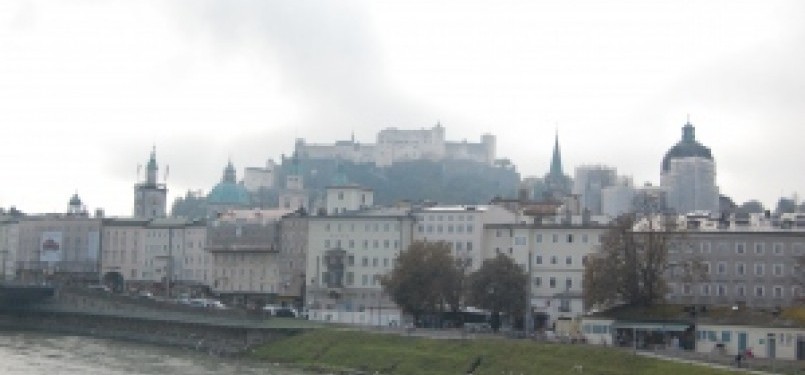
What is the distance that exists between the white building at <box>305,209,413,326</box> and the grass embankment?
2476cm

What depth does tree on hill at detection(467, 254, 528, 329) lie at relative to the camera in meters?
89.2

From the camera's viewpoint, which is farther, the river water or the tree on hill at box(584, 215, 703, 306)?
the tree on hill at box(584, 215, 703, 306)

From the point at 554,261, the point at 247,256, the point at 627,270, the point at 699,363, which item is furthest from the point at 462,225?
the point at 699,363

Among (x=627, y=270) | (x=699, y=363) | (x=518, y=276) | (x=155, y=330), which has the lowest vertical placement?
(x=155, y=330)

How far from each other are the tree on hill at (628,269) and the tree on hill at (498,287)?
780cm

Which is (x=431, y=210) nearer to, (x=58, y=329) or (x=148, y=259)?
(x=58, y=329)

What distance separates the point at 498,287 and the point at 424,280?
6.06m

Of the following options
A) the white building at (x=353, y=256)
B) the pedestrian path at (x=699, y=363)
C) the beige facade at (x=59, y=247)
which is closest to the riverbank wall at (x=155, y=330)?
the white building at (x=353, y=256)

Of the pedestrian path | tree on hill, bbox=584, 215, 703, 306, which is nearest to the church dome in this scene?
tree on hill, bbox=584, 215, 703, 306

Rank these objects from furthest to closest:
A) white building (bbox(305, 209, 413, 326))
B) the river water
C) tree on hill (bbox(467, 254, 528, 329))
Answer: white building (bbox(305, 209, 413, 326)) → tree on hill (bbox(467, 254, 528, 329)) → the river water

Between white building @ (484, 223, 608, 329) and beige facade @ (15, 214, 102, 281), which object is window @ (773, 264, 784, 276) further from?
beige facade @ (15, 214, 102, 281)

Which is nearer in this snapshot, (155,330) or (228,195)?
(155,330)

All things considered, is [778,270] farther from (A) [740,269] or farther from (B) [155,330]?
(B) [155,330]

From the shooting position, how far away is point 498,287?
8919 centimetres
